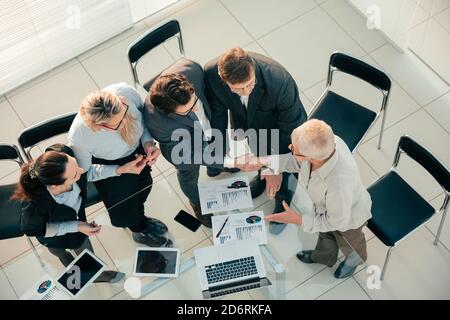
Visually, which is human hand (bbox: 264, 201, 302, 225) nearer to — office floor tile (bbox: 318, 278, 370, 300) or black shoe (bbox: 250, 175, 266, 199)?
black shoe (bbox: 250, 175, 266, 199)

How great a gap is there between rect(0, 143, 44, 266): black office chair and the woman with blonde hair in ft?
2.09

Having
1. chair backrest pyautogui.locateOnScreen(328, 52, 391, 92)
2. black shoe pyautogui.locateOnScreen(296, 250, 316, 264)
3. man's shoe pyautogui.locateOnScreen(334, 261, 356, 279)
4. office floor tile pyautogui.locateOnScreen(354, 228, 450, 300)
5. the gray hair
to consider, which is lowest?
office floor tile pyautogui.locateOnScreen(354, 228, 450, 300)

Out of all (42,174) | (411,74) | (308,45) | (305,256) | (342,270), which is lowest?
(342,270)

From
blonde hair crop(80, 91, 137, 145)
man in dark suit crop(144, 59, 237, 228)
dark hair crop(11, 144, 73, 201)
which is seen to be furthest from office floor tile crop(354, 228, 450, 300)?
dark hair crop(11, 144, 73, 201)

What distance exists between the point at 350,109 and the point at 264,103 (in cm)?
89

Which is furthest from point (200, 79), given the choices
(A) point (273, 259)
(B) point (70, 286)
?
(B) point (70, 286)

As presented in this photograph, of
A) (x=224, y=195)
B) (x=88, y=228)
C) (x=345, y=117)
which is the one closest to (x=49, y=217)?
(x=88, y=228)

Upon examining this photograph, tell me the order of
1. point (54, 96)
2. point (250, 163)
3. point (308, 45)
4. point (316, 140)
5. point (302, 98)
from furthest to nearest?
point (308, 45), point (54, 96), point (302, 98), point (250, 163), point (316, 140)

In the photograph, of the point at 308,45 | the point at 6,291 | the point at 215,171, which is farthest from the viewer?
the point at 308,45

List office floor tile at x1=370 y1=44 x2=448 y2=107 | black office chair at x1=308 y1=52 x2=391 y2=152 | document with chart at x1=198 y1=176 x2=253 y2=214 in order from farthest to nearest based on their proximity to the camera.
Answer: office floor tile at x1=370 y1=44 x2=448 y2=107 < black office chair at x1=308 y1=52 x2=391 y2=152 < document with chart at x1=198 y1=176 x2=253 y2=214

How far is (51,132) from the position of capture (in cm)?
411

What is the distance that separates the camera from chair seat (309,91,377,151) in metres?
4.32

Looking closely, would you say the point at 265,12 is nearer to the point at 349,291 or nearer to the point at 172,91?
the point at 172,91

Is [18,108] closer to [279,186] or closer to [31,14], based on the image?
[31,14]
